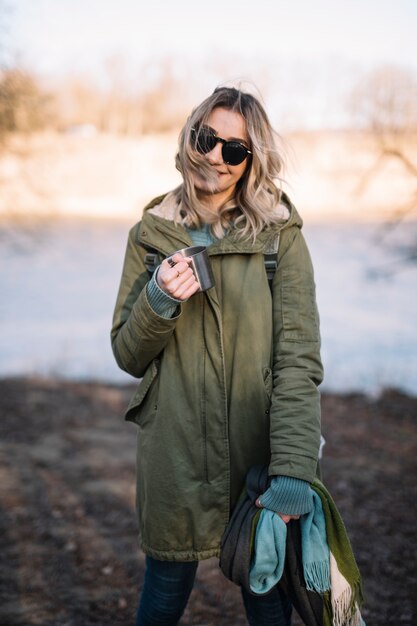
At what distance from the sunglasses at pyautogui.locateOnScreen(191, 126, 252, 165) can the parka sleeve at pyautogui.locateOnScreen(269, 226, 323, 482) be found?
284 mm

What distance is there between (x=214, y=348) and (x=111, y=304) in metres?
12.4

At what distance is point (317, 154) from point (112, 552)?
8.14 metres

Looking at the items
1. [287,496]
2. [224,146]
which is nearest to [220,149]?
[224,146]

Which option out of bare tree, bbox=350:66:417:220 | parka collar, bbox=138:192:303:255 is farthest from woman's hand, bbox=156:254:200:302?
bare tree, bbox=350:66:417:220

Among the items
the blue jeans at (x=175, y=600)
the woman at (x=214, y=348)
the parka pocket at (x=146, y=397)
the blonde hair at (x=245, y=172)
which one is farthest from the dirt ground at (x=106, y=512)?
the blonde hair at (x=245, y=172)

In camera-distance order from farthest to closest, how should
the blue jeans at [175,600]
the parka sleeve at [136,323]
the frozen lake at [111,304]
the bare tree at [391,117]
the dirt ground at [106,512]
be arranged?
the frozen lake at [111,304]
the bare tree at [391,117]
the dirt ground at [106,512]
the blue jeans at [175,600]
the parka sleeve at [136,323]

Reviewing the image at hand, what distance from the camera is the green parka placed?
6.27ft

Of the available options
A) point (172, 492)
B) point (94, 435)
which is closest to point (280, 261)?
point (172, 492)

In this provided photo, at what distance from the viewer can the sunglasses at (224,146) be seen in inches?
79.1

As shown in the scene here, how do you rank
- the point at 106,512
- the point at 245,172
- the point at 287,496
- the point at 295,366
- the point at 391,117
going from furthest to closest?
the point at 391,117, the point at 106,512, the point at 245,172, the point at 295,366, the point at 287,496

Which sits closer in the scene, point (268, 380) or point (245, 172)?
point (268, 380)

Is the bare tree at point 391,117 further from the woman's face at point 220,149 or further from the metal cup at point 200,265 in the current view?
the metal cup at point 200,265

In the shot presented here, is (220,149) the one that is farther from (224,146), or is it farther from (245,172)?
(245,172)

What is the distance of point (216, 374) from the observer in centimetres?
194
